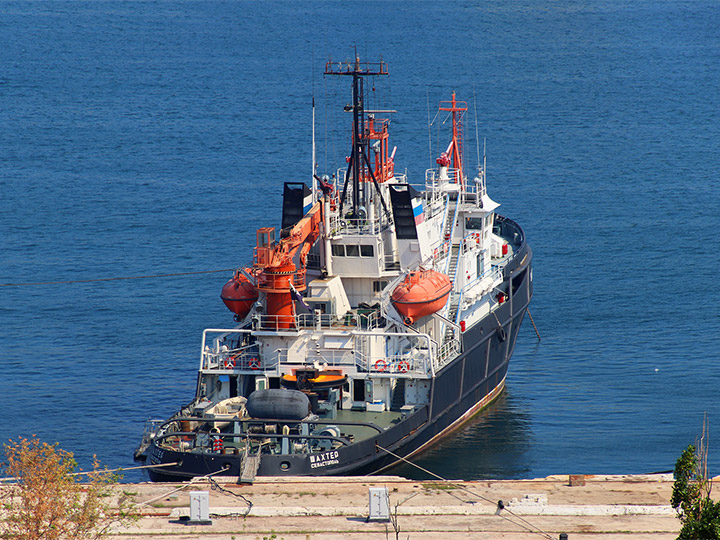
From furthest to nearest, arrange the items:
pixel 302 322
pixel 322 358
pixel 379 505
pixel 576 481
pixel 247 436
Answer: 1. pixel 302 322
2. pixel 322 358
3. pixel 247 436
4. pixel 576 481
5. pixel 379 505

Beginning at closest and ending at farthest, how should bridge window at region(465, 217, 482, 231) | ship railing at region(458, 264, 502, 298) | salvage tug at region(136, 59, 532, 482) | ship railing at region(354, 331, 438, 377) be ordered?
salvage tug at region(136, 59, 532, 482)
ship railing at region(354, 331, 438, 377)
ship railing at region(458, 264, 502, 298)
bridge window at region(465, 217, 482, 231)

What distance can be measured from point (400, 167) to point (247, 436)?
44.7 metres

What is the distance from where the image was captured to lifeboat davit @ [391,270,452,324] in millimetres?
40156

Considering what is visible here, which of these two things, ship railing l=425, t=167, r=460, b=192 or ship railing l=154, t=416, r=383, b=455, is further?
ship railing l=425, t=167, r=460, b=192

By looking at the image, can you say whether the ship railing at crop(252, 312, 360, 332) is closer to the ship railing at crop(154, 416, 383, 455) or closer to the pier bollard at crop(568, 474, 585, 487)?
the ship railing at crop(154, 416, 383, 455)

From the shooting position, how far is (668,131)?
94.5 meters

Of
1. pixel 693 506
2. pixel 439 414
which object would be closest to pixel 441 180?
pixel 439 414

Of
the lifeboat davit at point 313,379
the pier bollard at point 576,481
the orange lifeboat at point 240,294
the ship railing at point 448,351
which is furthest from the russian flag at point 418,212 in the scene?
the pier bollard at point 576,481

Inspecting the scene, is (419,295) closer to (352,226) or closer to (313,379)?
(352,226)

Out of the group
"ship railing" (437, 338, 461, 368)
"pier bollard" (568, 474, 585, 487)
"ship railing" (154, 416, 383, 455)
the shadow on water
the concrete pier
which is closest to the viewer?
the concrete pier

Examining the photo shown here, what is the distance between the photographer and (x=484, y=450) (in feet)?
142

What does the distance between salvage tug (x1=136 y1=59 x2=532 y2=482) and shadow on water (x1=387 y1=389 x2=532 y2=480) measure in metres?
0.73

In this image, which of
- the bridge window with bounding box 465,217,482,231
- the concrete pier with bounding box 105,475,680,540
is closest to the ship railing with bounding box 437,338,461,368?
the concrete pier with bounding box 105,475,680,540

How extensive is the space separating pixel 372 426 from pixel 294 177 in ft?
146
